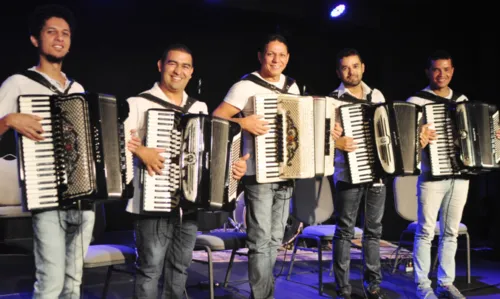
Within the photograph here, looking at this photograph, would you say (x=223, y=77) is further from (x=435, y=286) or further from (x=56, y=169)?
(x=56, y=169)

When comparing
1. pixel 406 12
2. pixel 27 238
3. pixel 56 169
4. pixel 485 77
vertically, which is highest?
pixel 406 12

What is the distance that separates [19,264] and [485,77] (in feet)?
19.6

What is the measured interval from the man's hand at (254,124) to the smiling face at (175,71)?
44 centimetres

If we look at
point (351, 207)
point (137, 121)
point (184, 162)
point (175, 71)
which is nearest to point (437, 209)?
point (351, 207)

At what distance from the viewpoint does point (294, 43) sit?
7.85 metres

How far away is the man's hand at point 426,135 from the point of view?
402 cm

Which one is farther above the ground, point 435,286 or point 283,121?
point 283,121

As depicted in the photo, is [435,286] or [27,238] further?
[435,286]

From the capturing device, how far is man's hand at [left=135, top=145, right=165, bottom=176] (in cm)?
284

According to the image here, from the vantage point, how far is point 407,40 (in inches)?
284

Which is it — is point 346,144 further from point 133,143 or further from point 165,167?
point 133,143

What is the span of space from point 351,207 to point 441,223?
2.78ft

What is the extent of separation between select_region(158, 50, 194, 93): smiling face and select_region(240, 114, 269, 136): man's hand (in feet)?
1.44

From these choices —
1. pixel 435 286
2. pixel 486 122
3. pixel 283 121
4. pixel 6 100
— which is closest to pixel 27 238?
pixel 6 100
